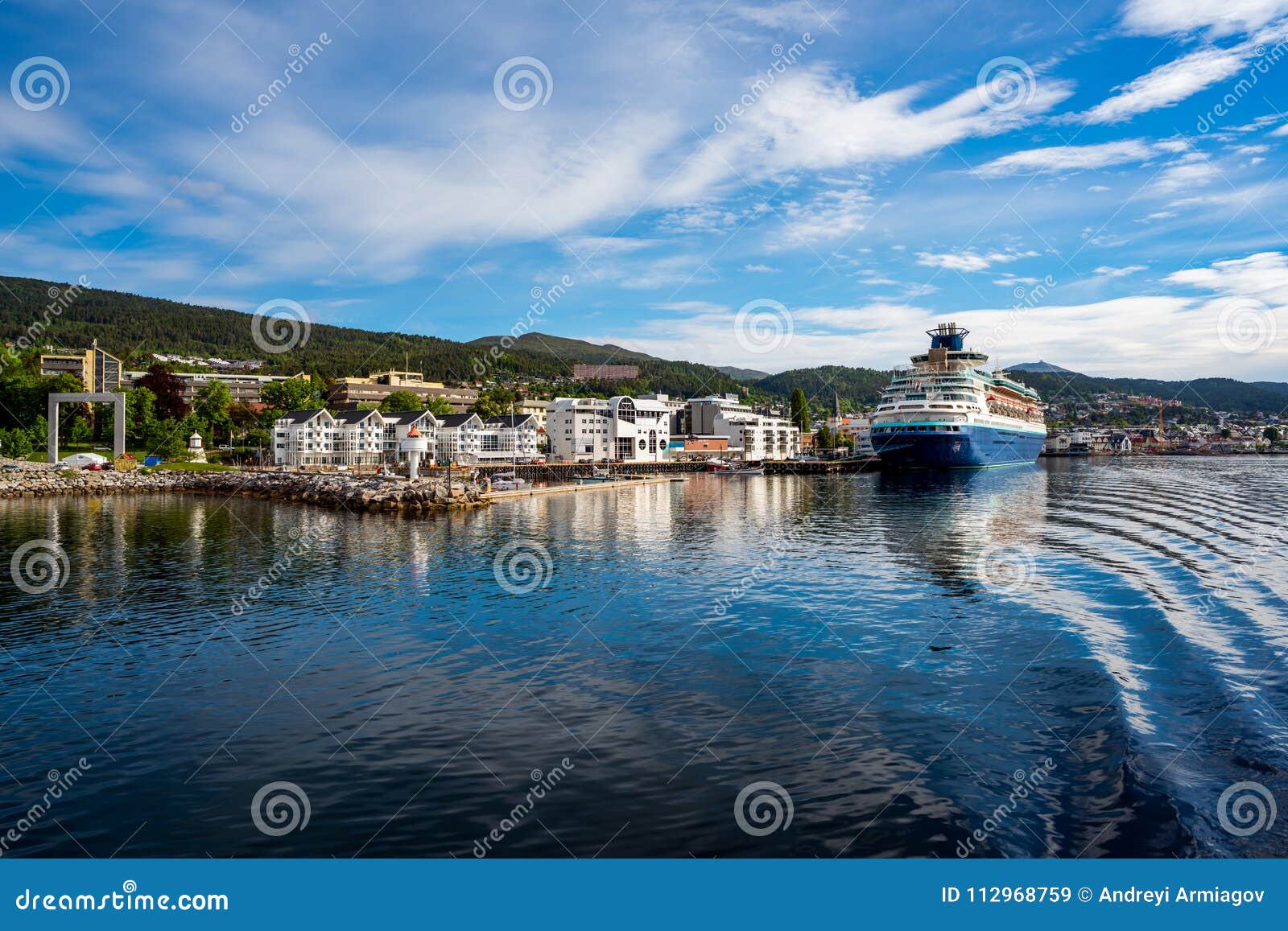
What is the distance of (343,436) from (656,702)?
96.8m

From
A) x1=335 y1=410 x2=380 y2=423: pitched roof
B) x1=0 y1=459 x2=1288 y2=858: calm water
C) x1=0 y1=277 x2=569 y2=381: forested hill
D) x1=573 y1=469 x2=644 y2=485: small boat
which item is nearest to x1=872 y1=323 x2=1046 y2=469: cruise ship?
x1=573 y1=469 x2=644 y2=485: small boat

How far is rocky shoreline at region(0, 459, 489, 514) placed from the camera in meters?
49.9

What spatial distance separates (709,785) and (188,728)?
25.3ft

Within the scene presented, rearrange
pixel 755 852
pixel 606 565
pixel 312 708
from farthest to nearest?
pixel 606 565 → pixel 312 708 → pixel 755 852

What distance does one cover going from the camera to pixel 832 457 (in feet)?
443

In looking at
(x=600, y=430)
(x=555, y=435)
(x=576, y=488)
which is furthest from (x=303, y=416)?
(x=576, y=488)

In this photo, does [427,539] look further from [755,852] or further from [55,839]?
[755,852]

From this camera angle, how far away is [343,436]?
9969 centimetres

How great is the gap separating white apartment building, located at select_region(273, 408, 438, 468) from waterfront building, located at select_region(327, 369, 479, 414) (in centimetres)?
2836

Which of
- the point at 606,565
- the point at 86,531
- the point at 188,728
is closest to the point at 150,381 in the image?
the point at 86,531

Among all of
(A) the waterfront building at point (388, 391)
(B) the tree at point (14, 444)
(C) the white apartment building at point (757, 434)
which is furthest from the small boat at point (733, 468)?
(B) the tree at point (14, 444)

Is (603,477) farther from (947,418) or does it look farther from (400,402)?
(400,402)

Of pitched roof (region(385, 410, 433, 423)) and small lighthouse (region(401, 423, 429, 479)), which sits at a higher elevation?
pitched roof (region(385, 410, 433, 423))

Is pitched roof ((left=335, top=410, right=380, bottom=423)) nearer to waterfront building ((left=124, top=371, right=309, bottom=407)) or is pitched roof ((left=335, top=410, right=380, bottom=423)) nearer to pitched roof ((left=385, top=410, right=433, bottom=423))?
pitched roof ((left=385, top=410, right=433, bottom=423))
